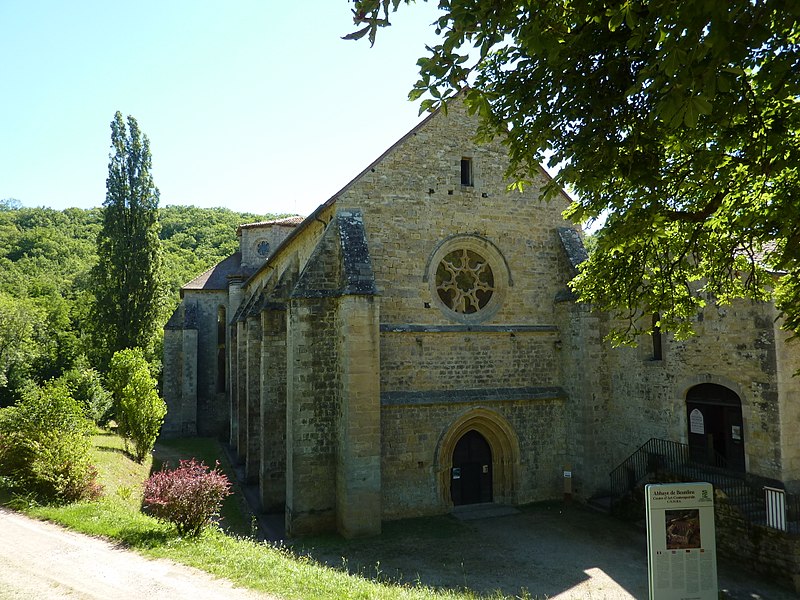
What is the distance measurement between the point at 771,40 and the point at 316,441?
1100 centimetres

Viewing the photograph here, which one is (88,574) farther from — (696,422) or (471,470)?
(696,422)

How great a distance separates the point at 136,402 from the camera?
61.4 ft

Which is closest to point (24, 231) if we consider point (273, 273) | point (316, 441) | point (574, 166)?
point (273, 273)

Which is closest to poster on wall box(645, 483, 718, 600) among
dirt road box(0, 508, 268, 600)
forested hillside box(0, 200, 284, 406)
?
dirt road box(0, 508, 268, 600)

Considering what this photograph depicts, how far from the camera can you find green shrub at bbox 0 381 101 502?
37.6ft

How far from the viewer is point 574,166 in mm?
5711

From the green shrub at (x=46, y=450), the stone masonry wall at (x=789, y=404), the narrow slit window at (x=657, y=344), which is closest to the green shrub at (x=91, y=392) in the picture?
the green shrub at (x=46, y=450)

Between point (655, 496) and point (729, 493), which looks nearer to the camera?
point (655, 496)

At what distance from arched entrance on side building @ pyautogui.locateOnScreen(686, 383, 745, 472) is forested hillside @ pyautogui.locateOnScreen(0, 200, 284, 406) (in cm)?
2200

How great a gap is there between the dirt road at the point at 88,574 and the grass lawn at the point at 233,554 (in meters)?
0.31

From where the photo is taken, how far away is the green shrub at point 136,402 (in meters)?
18.7

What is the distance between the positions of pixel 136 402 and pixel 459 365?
12686mm

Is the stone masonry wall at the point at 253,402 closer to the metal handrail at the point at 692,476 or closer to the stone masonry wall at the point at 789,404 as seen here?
the metal handrail at the point at 692,476

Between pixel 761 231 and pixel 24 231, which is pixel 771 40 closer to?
pixel 761 231
